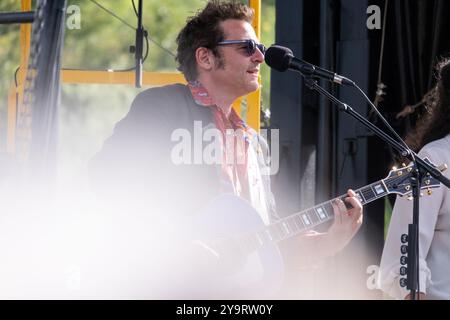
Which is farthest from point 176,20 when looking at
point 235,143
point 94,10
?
point 235,143

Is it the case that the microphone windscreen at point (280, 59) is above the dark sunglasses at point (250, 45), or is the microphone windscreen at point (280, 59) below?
below

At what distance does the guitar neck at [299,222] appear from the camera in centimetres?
375

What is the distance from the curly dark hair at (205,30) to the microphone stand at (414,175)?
69 cm

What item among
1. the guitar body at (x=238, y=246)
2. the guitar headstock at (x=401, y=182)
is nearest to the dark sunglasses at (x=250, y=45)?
the guitar body at (x=238, y=246)

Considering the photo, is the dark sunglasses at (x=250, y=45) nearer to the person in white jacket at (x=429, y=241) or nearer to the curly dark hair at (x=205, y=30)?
the curly dark hair at (x=205, y=30)

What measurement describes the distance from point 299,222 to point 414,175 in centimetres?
55

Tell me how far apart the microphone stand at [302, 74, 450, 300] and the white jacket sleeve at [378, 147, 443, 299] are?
378 millimetres

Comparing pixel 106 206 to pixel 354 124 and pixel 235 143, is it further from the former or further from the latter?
pixel 354 124

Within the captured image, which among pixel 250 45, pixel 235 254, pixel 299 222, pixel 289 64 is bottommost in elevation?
pixel 235 254

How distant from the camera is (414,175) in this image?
352 centimetres

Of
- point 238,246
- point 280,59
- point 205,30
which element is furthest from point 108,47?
point 280,59

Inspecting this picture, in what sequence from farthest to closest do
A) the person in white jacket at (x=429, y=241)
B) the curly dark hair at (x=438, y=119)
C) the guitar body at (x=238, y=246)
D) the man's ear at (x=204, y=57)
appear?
the curly dark hair at (x=438, y=119) < the man's ear at (x=204, y=57) < the person in white jacket at (x=429, y=241) < the guitar body at (x=238, y=246)

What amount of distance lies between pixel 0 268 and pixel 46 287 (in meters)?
0.32

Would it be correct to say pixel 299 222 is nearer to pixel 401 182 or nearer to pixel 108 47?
pixel 401 182
